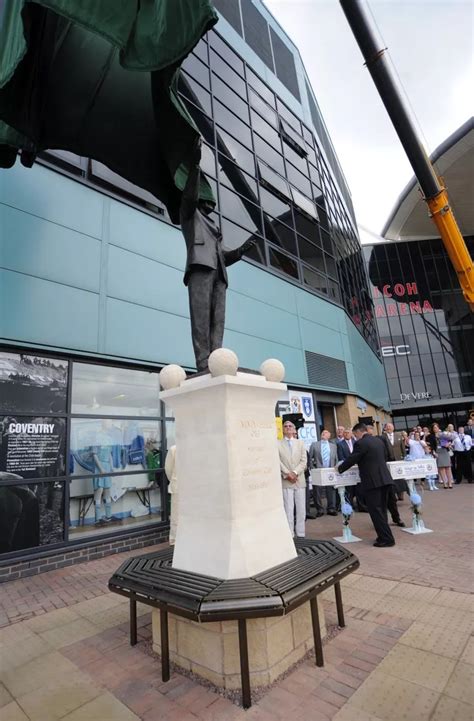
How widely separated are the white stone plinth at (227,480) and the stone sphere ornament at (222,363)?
58 mm

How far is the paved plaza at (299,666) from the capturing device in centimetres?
227

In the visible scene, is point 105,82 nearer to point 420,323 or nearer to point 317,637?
point 317,637

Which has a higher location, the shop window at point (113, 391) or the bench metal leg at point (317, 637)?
the shop window at point (113, 391)

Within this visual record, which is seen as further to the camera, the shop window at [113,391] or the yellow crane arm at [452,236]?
the yellow crane arm at [452,236]

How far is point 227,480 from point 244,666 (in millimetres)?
1132

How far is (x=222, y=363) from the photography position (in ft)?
9.89

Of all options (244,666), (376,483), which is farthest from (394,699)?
(376,483)

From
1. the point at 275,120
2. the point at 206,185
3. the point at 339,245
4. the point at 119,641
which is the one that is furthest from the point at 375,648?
the point at 339,245

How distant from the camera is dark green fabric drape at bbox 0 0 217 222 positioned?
3096 mm

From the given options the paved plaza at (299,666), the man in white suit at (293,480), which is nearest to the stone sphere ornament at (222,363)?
the paved plaza at (299,666)

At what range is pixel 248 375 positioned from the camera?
3252 mm

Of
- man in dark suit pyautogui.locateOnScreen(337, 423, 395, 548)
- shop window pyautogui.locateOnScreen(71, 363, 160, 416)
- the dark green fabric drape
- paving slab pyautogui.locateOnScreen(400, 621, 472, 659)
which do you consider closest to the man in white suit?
man in dark suit pyautogui.locateOnScreen(337, 423, 395, 548)

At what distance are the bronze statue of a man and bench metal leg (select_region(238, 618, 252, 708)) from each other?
2053 millimetres

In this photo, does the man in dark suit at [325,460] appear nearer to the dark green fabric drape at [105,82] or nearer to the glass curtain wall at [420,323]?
the dark green fabric drape at [105,82]
